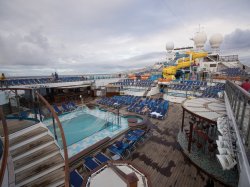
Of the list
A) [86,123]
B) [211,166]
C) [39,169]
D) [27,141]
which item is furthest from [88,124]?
[211,166]

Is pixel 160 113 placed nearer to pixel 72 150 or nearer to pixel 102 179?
pixel 72 150

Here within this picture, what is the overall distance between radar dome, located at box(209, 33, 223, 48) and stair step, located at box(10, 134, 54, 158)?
103 ft

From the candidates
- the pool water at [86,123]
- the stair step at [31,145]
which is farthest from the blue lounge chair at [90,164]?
the pool water at [86,123]

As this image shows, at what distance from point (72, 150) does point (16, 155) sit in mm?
3684

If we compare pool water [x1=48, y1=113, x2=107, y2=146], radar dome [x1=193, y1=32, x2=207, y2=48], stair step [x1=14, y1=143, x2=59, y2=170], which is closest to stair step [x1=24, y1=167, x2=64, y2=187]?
stair step [x1=14, y1=143, x2=59, y2=170]

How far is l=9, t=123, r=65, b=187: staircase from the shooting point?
9.02ft

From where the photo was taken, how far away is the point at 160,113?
378 inches

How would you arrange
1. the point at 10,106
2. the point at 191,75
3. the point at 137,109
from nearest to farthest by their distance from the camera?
the point at 10,106 → the point at 137,109 → the point at 191,75

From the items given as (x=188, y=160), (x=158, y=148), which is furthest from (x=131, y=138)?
(x=188, y=160)

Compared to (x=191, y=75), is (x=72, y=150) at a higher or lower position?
lower

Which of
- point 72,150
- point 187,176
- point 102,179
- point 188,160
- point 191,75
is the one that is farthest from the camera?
point 191,75

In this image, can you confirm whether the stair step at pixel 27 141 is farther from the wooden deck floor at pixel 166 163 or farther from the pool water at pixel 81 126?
the pool water at pixel 81 126

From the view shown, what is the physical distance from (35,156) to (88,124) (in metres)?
7.19

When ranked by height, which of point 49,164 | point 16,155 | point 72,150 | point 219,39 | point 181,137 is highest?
point 219,39
